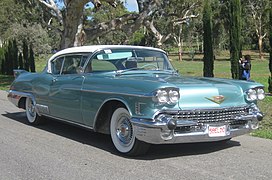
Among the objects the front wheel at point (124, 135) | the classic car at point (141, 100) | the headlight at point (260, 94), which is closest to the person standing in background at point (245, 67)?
the classic car at point (141, 100)

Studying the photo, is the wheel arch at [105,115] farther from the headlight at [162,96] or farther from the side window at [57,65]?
the side window at [57,65]

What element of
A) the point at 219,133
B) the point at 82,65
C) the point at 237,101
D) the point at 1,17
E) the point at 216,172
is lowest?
the point at 216,172

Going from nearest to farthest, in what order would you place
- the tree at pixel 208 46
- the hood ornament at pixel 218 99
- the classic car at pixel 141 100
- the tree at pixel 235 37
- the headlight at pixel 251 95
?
the classic car at pixel 141 100
the hood ornament at pixel 218 99
the headlight at pixel 251 95
the tree at pixel 235 37
the tree at pixel 208 46

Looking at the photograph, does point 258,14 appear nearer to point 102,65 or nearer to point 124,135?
point 102,65

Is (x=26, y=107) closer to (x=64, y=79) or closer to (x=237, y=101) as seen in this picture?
(x=64, y=79)

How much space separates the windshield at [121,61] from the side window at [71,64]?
0.44 metres

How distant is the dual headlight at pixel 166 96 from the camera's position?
18.0 ft

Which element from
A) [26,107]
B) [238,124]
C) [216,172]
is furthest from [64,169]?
[26,107]

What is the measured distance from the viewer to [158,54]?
7.68 meters

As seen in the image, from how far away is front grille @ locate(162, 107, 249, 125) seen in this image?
18.3ft

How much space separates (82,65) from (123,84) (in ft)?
5.10

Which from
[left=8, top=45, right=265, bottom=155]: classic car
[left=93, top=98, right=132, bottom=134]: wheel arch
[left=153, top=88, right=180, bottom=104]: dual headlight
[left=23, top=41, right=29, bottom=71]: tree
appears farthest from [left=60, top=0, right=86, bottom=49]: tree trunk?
[left=153, top=88, right=180, bottom=104]: dual headlight

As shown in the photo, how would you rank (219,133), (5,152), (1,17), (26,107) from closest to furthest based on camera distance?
(219,133), (5,152), (26,107), (1,17)

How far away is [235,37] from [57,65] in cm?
1131
